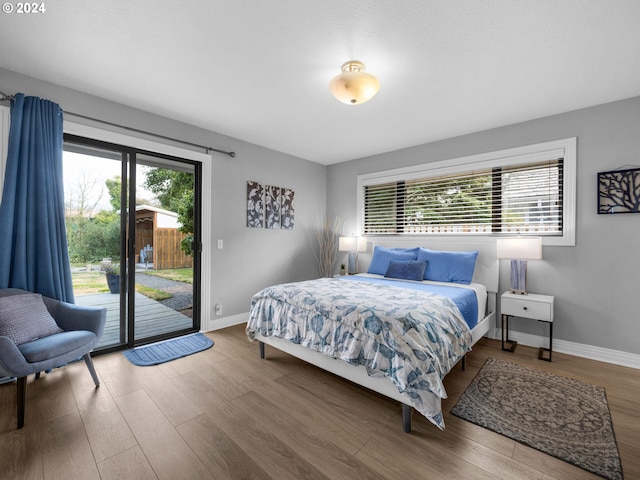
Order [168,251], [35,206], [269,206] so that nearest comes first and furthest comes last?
[35,206], [168,251], [269,206]

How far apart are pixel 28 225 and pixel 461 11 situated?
3.65 m

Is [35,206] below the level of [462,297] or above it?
above

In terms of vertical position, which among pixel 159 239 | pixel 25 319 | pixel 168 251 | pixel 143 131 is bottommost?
pixel 25 319

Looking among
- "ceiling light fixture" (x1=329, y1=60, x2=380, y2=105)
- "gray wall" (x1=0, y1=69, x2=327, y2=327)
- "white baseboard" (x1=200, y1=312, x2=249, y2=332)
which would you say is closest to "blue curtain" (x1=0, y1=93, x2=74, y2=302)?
"gray wall" (x1=0, y1=69, x2=327, y2=327)

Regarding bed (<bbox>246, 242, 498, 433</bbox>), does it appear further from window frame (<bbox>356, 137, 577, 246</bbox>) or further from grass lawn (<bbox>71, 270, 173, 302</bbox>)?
grass lawn (<bbox>71, 270, 173, 302</bbox>)

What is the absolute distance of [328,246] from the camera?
5.10 m

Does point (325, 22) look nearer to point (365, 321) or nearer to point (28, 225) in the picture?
point (365, 321)

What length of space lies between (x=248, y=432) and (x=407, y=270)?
2.55m

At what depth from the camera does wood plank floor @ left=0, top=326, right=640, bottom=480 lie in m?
1.50

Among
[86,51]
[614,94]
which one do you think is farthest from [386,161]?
[86,51]

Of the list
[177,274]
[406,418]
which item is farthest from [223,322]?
[406,418]

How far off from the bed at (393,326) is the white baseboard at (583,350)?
37 centimetres

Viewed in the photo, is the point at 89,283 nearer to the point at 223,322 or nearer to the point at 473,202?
the point at 223,322

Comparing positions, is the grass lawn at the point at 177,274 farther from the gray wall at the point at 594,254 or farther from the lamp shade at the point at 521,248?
the gray wall at the point at 594,254
